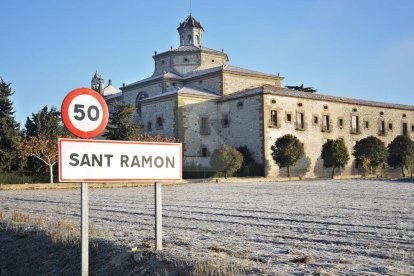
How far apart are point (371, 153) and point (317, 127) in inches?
206

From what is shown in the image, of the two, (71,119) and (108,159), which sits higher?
(71,119)

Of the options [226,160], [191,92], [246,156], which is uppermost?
[191,92]

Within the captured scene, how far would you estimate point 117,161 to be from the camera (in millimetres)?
4922

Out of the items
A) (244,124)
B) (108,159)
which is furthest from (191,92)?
(108,159)

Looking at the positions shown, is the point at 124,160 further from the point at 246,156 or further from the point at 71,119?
the point at 246,156

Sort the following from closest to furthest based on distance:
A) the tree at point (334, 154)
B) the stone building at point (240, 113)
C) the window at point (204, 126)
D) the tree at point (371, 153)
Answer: the stone building at point (240, 113), the tree at point (334, 154), the window at point (204, 126), the tree at point (371, 153)

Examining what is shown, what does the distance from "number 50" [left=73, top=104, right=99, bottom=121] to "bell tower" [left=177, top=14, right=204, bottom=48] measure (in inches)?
1955

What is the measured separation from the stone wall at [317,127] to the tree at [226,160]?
15.2 ft

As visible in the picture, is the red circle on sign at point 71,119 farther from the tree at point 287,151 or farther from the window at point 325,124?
the window at point 325,124

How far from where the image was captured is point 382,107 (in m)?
50.5

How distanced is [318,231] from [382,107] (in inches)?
1814

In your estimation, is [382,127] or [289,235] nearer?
[289,235]

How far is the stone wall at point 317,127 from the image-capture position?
132ft

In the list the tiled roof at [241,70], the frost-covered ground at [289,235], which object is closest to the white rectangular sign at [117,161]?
the frost-covered ground at [289,235]
